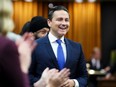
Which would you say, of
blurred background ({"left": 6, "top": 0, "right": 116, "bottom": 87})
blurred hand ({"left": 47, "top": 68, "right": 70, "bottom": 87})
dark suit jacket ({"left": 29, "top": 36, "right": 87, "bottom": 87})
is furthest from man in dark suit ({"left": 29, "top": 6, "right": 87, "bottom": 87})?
blurred background ({"left": 6, "top": 0, "right": 116, "bottom": 87})

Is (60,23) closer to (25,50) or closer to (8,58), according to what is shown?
(25,50)

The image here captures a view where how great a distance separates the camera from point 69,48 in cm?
325

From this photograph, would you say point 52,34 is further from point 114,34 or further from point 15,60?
point 114,34

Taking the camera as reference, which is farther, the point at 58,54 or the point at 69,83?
the point at 58,54

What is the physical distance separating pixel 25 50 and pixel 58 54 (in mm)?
1538

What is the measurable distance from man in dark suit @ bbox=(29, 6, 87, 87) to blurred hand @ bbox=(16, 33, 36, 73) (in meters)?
1.46

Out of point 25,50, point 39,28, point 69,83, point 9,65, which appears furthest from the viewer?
point 39,28

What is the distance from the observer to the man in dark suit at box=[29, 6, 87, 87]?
3170 mm

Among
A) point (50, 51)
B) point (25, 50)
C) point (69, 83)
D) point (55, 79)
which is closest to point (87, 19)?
point (50, 51)

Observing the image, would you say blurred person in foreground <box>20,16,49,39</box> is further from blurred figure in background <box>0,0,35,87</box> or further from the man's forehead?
blurred figure in background <box>0,0,35,87</box>

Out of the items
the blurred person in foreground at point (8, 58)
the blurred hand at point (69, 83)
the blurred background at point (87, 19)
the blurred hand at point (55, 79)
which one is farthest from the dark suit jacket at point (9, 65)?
the blurred background at point (87, 19)

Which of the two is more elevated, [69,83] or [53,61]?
[53,61]

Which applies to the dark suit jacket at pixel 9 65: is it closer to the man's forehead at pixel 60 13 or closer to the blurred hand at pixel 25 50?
the blurred hand at pixel 25 50

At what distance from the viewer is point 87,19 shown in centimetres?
1359
